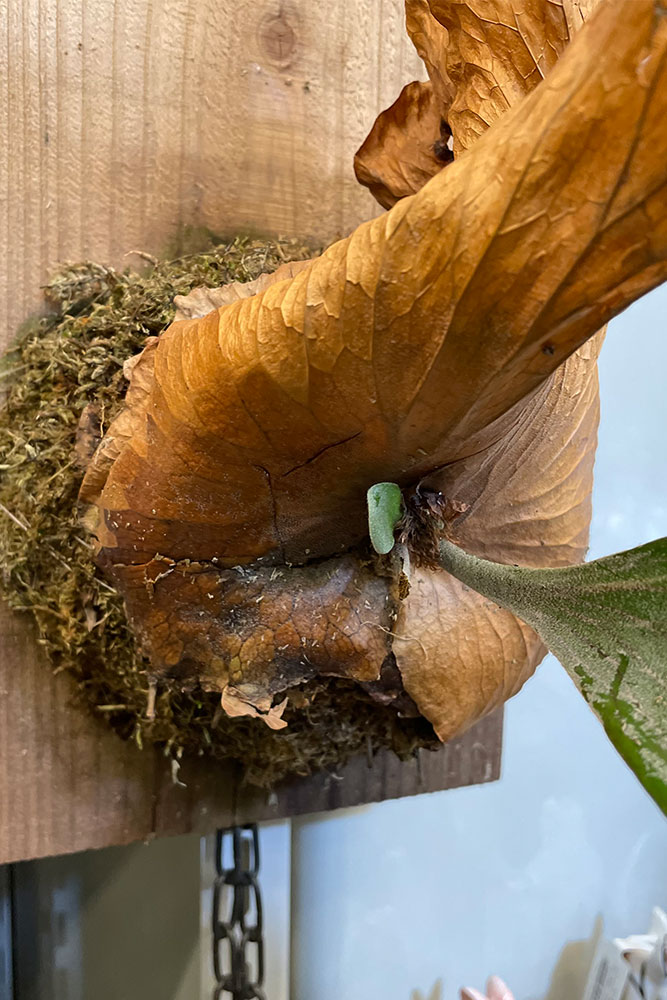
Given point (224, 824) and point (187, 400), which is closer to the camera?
point (187, 400)

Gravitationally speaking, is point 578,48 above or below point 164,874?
above

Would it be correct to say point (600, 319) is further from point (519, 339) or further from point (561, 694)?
point (561, 694)

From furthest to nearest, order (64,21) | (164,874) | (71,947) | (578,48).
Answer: (71,947) → (164,874) → (64,21) → (578,48)

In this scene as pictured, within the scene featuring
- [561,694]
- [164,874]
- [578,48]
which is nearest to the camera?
[578,48]

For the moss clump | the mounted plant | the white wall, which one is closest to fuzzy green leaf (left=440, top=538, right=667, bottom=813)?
the mounted plant

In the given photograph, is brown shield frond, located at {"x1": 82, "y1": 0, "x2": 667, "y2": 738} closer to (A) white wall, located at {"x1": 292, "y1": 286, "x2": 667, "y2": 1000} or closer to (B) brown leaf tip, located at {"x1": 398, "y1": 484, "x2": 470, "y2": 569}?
(B) brown leaf tip, located at {"x1": 398, "y1": 484, "x2": 470, "y2": 569}

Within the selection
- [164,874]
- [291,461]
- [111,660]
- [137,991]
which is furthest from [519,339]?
[137,991]

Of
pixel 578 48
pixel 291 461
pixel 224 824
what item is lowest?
pixel 224 824
